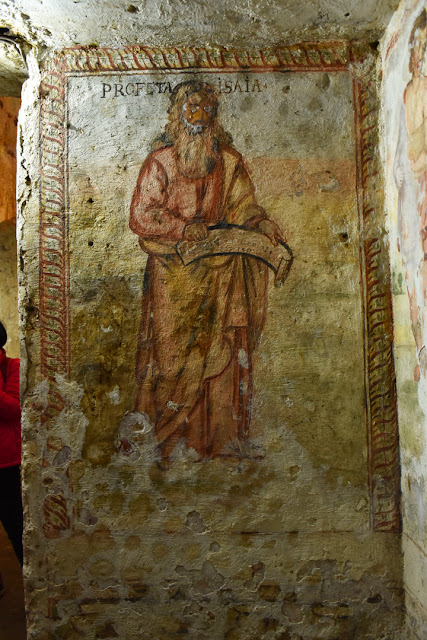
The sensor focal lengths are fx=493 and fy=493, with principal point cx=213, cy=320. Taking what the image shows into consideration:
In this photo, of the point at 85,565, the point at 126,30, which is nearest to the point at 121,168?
the point at 126,30

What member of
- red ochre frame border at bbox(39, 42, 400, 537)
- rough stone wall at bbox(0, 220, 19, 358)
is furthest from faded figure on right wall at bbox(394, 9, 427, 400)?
rough stone wall at bbox(0, 220, 19, 358)

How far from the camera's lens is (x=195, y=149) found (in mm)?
2787

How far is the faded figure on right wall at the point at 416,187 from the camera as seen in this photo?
87.8 inches

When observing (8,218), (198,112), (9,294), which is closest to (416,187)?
(198,112)

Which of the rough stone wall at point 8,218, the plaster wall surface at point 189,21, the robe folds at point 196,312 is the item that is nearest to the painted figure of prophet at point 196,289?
the robe folds at point 196,312

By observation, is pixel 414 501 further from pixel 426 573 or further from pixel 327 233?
pixel 327 233

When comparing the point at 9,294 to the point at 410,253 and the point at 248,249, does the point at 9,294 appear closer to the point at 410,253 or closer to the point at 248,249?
the point at 248,249

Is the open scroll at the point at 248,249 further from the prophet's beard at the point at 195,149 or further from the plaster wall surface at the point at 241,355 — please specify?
the prophet's beard at the point at 195,149

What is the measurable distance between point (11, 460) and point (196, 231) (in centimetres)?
179

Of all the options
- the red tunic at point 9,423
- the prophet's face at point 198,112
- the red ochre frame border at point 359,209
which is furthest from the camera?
the red tunic at point 9,423

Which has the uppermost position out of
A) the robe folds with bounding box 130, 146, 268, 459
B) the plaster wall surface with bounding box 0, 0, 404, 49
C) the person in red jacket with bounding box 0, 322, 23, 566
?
the plaster wall surface with bounding box 0, 0, 404, 49

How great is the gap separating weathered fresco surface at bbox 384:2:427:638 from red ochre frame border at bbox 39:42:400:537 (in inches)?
3.4

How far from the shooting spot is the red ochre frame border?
2.66 metres

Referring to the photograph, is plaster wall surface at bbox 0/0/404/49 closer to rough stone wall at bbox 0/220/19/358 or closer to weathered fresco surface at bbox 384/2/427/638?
weathered fresco surface at bbox 384/2/427/638
